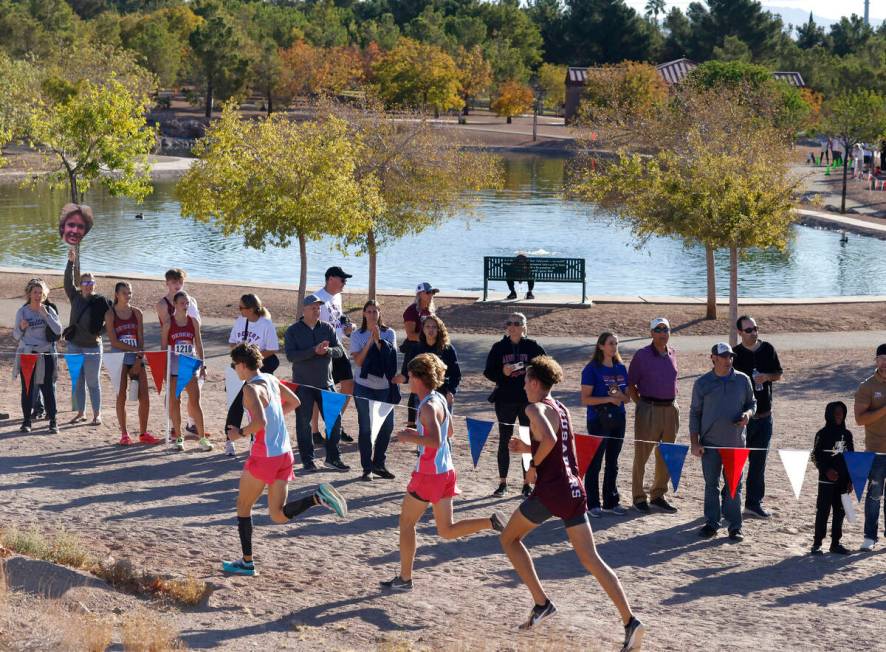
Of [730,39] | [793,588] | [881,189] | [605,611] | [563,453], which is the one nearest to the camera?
[563,453]

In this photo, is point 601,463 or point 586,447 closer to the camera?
point 586,447

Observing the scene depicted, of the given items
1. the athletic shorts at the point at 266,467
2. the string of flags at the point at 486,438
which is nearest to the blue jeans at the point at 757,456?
the string of flags at the point at 486,438

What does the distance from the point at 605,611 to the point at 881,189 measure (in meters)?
45.5

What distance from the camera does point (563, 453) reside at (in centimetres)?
721

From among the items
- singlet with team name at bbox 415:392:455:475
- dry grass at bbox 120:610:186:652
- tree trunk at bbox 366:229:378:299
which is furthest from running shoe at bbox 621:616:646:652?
tree trunk at bbox 366:229:378:299

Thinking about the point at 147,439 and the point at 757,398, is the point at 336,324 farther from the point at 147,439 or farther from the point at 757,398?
the point at 757,398

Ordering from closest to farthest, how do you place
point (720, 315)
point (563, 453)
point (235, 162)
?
point (563, 453) → point (235, 162) → point (720, 315)

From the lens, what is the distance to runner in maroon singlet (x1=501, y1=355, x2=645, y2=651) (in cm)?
708

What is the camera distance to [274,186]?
18.4 m

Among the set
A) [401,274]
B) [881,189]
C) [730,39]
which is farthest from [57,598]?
[730,39]

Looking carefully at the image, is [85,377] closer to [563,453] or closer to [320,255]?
[563,453]

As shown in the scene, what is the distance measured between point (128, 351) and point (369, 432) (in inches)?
111

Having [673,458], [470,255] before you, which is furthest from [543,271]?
[673,458]

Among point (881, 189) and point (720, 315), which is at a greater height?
point (881, 189)
